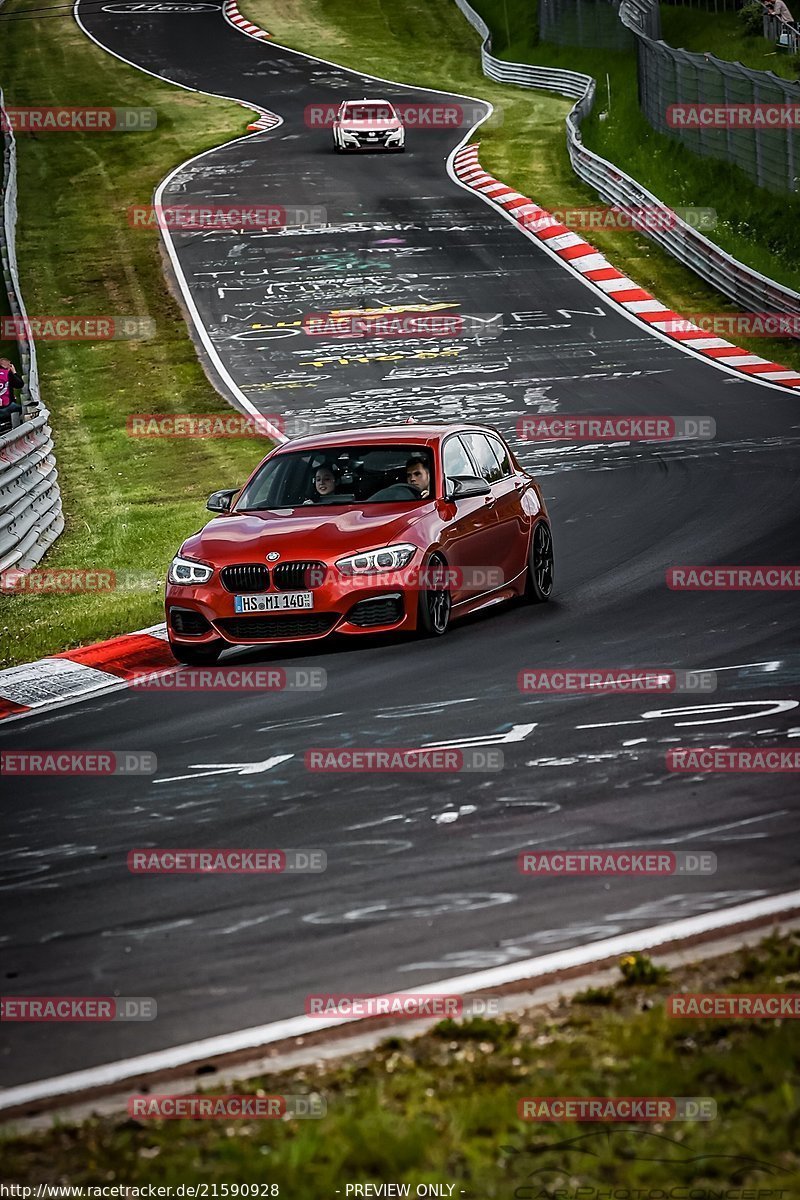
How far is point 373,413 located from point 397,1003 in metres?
19.0

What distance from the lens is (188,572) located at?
40.4 ft

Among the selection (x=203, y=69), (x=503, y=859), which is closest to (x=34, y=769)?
(x=503, y=859)

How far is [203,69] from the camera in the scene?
58.8m

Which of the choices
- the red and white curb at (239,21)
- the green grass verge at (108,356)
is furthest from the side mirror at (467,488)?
the red and white curb at (239,21)

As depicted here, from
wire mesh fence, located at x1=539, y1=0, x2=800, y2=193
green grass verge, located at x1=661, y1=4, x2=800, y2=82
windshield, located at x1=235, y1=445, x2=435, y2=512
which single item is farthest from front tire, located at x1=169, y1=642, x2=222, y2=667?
green grass verge, located at x1=661, y1=4, x2=800, y2=82

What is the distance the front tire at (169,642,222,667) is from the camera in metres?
12.3

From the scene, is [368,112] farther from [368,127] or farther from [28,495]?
[28,495]

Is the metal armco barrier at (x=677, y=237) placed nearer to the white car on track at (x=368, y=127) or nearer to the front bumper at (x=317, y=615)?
the white car on track at (x=368, y=127)

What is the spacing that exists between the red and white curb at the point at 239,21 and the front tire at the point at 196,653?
56.0 m

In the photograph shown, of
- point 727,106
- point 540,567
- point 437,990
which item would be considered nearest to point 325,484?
point 540,567

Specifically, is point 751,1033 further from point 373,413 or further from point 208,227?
point 208,227

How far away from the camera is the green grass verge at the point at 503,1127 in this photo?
4.33m

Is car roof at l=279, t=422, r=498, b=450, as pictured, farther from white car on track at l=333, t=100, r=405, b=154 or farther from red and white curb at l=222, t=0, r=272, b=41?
red and white curb at l=222, t=0, r=272, b=41

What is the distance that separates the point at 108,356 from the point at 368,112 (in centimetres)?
1773
